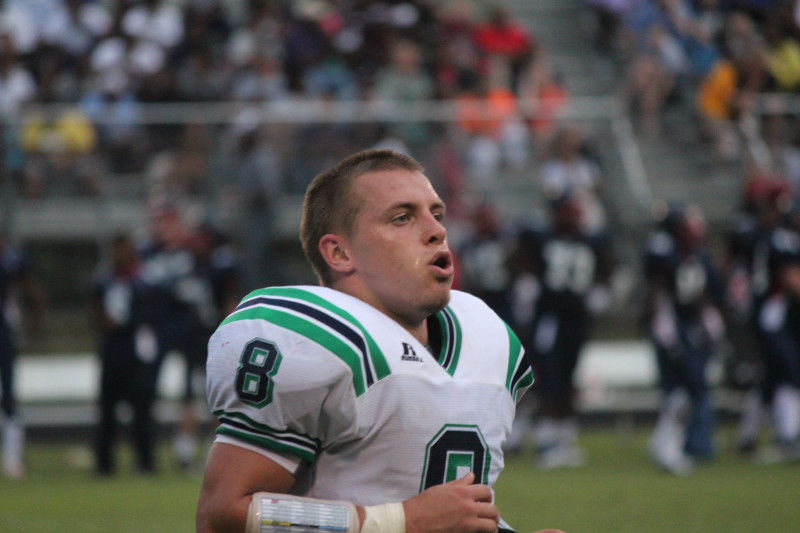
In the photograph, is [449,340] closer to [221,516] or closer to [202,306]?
[221,516]

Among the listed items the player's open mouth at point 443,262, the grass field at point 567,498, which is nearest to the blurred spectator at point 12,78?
the grass field at point 567,498

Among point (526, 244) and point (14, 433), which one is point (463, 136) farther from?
A: point (14, 433)

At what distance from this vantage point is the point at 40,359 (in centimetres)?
1374

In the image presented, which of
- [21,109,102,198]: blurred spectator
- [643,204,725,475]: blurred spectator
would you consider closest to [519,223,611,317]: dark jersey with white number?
[643,204,725,475]: blurred spectator

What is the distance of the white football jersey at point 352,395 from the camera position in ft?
8.79

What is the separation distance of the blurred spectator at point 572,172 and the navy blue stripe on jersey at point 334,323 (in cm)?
1123

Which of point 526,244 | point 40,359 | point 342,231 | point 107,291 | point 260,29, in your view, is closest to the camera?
point 342,231

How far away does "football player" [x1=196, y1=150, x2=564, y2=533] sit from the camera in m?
2.68

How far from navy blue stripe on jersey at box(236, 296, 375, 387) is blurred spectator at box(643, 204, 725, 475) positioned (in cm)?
799

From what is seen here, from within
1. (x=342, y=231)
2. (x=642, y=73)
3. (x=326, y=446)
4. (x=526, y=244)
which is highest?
(x=642, y=73)

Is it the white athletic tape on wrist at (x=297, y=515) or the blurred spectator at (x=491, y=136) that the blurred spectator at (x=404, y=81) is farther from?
the white athletic tape on wrist at (x=297, y=515)

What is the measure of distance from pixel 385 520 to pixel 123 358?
→ 321 inches

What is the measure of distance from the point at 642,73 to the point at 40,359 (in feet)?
25.8

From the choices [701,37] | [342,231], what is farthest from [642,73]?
[342,231]
